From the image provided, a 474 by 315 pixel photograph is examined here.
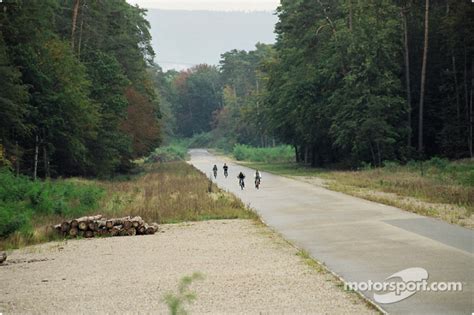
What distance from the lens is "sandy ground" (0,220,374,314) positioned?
10.6 metres

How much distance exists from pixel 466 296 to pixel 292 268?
4.09 metres

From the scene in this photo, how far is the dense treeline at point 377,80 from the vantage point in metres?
52.1

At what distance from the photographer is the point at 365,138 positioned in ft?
172

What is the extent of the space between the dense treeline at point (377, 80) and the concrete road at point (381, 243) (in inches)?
996

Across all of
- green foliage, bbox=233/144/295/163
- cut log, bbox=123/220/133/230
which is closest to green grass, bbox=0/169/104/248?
cut log, bbox=123/220/133/230

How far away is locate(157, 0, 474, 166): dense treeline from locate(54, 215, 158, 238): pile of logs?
32773 mm

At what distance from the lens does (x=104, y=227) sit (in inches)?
840

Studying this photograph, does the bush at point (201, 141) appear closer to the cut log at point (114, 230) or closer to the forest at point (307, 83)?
the forest at point (307, 83)

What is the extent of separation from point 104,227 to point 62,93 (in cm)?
2104

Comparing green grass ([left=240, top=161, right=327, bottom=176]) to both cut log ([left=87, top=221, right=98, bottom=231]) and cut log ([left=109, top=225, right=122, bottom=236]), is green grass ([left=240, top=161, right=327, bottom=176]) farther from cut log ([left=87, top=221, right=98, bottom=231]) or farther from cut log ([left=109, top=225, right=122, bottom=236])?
cut log ([left=87, top=221, right=98, bottom=231])

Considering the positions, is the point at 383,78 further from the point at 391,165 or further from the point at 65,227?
the point at 65,227

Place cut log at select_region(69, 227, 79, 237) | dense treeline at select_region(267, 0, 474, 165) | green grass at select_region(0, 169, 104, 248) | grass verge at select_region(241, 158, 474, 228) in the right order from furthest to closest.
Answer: dense treeline at select_region(267, 0, 474, 165), grass verge at select_region(241, 158, 474, 228), cut log at select_region(69, 227, 79, 237), green grass at select_region(0, 169, 104, 248)

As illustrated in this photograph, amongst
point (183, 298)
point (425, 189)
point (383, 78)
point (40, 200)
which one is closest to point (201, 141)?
point (383, 78)

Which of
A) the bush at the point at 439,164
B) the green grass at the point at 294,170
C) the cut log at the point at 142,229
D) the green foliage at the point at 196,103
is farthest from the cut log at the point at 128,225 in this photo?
the green foliage at the point at 196,103
